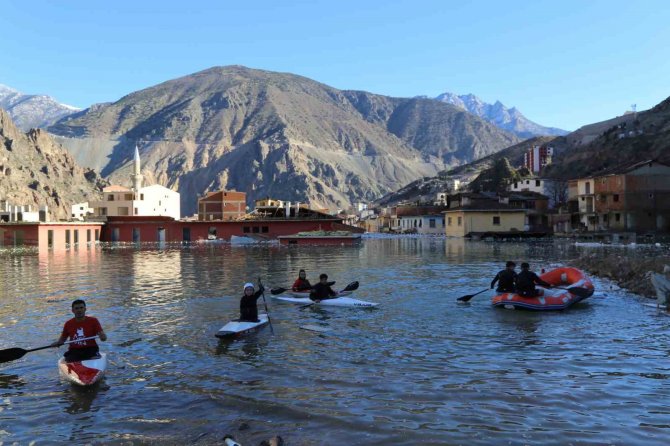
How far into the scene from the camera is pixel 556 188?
359 ft

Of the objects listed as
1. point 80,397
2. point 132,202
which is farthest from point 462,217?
point 80,397

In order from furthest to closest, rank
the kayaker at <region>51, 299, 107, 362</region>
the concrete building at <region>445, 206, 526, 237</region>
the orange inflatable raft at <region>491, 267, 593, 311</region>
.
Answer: the concrete building at <region>445, 206, 526, 237</region>
the orange inflatable raft at <region>491, 267, 593, 311</region>
the kayaker at <region>51, 299, 107, 362</region>

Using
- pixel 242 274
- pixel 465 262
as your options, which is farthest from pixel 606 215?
pixel 242 274

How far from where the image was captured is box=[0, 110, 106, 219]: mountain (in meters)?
151

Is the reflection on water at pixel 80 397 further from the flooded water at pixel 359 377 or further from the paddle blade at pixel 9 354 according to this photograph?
A: the paddle blade at pixel 9 354

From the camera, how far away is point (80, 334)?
39.7 feet

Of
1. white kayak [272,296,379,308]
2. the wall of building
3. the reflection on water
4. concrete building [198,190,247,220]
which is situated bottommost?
the reflection on water

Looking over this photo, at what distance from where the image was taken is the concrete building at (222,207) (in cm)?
11769

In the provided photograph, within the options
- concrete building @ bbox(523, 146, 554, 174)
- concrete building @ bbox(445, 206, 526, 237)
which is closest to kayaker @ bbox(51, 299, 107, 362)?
concrete building @ bbox(445, 206, 526, 237)

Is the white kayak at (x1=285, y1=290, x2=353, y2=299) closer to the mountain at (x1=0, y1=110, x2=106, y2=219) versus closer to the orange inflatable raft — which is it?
the orange inflatable raft

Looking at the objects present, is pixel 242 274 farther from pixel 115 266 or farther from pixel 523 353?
pixel 523 353

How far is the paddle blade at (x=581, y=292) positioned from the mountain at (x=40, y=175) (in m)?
149

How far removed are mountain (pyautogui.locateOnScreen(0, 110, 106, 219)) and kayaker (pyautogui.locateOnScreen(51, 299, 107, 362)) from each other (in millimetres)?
148558

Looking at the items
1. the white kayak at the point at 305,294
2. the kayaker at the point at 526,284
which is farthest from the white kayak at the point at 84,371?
the kayaker at the point at 526,284
